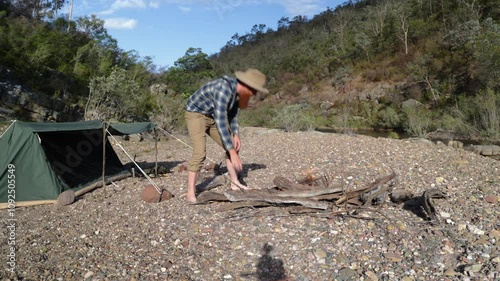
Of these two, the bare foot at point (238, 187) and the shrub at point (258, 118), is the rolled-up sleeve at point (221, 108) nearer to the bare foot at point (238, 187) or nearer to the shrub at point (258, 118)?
the bare foot at point (238, 187)

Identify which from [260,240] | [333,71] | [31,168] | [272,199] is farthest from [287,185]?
[333,71]

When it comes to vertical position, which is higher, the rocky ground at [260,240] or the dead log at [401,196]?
the dead log at [401,196]

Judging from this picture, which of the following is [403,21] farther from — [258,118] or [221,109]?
[221,109]

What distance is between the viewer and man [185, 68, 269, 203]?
4414 mm

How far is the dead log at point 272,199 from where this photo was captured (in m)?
4.40

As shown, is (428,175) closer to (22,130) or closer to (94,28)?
(22,130)

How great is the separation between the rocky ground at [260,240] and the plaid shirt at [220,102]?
104 cm

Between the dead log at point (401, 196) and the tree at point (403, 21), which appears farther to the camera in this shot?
the tree at point (403, 21)

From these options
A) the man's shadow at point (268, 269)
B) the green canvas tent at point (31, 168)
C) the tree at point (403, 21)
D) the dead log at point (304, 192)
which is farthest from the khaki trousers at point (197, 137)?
the tree at point (403, 21)

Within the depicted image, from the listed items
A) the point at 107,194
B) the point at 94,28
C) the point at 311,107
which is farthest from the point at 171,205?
the point at 311,107

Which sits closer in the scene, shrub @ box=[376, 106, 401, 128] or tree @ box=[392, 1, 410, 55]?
shrub @ box=[376, 106, 401, 128]

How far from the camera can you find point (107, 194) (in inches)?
245

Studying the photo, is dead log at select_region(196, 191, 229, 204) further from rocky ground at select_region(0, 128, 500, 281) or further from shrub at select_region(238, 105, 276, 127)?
shrub at select_region(238, 105, 276, 127)

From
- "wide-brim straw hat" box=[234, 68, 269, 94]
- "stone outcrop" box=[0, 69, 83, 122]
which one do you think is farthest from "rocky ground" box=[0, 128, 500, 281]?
"stone outcrop" box=[0, 69, 83, 122]
